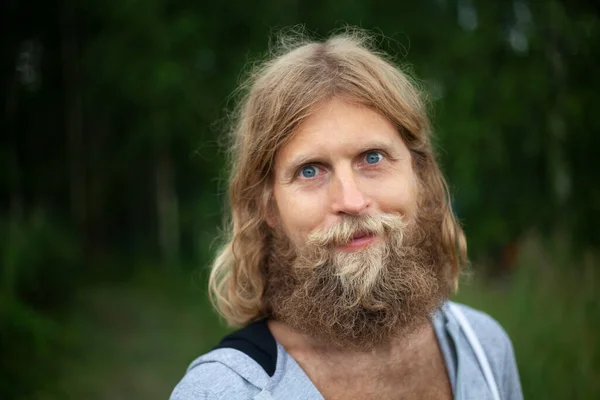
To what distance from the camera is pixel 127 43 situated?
34.1 ft

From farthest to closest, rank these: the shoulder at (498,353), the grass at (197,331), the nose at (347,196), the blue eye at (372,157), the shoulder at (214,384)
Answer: the grass at (197,331) → the shoulder at (498,353) → the blue eye at (372,157) → the nose at (347,196) → the shoulder at (214,384)

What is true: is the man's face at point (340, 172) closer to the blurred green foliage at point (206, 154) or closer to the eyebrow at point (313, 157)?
the eyebrow at point (313, 157)

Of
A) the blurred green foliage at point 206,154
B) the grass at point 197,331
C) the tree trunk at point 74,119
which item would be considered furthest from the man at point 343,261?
A: the tree trunk at point 74,119

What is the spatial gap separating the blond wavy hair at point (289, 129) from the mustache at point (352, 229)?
0.33 m

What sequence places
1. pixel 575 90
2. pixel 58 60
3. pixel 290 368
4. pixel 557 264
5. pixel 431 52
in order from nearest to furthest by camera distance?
pixel 290 368 < pixel 557 264 < pixel 575 90 < pixel 431 52 < pixel 58 60

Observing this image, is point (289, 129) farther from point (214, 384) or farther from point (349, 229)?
point (214, 384)

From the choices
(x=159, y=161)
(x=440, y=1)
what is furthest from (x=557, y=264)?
(x=159, y=161)

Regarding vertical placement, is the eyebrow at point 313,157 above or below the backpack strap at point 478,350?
above

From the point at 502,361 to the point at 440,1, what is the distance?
771 cm

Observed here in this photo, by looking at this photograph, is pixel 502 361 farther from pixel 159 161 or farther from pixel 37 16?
pixel 37 16

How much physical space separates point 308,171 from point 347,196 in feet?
0.60

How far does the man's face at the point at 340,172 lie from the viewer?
71.2 inches

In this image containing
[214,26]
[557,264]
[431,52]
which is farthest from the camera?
[214,26]

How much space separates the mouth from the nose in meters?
0.10
